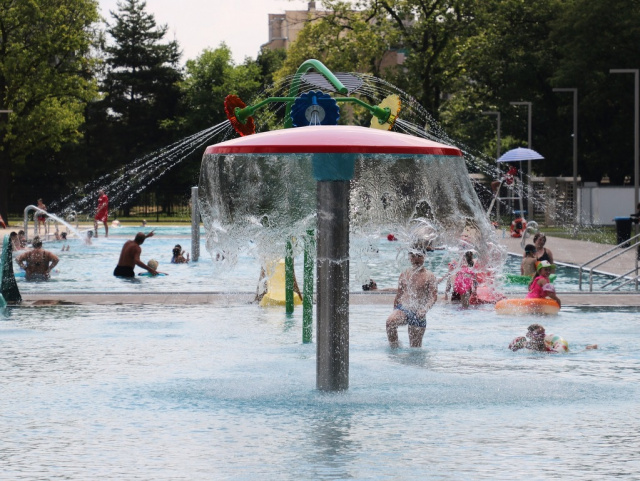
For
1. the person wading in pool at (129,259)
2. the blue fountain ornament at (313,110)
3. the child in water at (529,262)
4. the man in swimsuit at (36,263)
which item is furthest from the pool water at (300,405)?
the person wading in pool at (129,259)

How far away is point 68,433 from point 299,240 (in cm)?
649

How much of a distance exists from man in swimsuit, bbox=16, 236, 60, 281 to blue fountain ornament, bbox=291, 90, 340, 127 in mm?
14518

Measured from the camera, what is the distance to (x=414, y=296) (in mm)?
14734

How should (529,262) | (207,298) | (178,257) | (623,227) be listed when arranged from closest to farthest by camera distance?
(207,298)
(529,262)
(178,257)
(623,227)

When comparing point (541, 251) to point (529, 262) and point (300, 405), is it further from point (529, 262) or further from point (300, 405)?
point (300, 405)

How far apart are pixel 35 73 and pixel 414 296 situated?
187 ft

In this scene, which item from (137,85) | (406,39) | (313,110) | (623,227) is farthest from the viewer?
(137,85)

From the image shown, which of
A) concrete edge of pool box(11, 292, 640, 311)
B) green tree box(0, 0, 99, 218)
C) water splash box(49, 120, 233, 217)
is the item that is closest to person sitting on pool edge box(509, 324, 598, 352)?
concrete edge of pool box(11, 292, 640, 311)

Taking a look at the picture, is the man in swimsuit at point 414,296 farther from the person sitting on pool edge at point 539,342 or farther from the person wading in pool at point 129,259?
the person wading in pool at point 129,259

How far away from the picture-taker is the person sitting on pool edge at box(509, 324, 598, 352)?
14820mm

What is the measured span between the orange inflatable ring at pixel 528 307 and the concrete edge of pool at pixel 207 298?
4.00 feet

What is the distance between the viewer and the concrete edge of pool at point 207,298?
20.5 m

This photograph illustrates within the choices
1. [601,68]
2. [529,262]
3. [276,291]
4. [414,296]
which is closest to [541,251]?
[529,262]

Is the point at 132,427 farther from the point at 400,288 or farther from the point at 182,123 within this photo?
the point at 182,123
